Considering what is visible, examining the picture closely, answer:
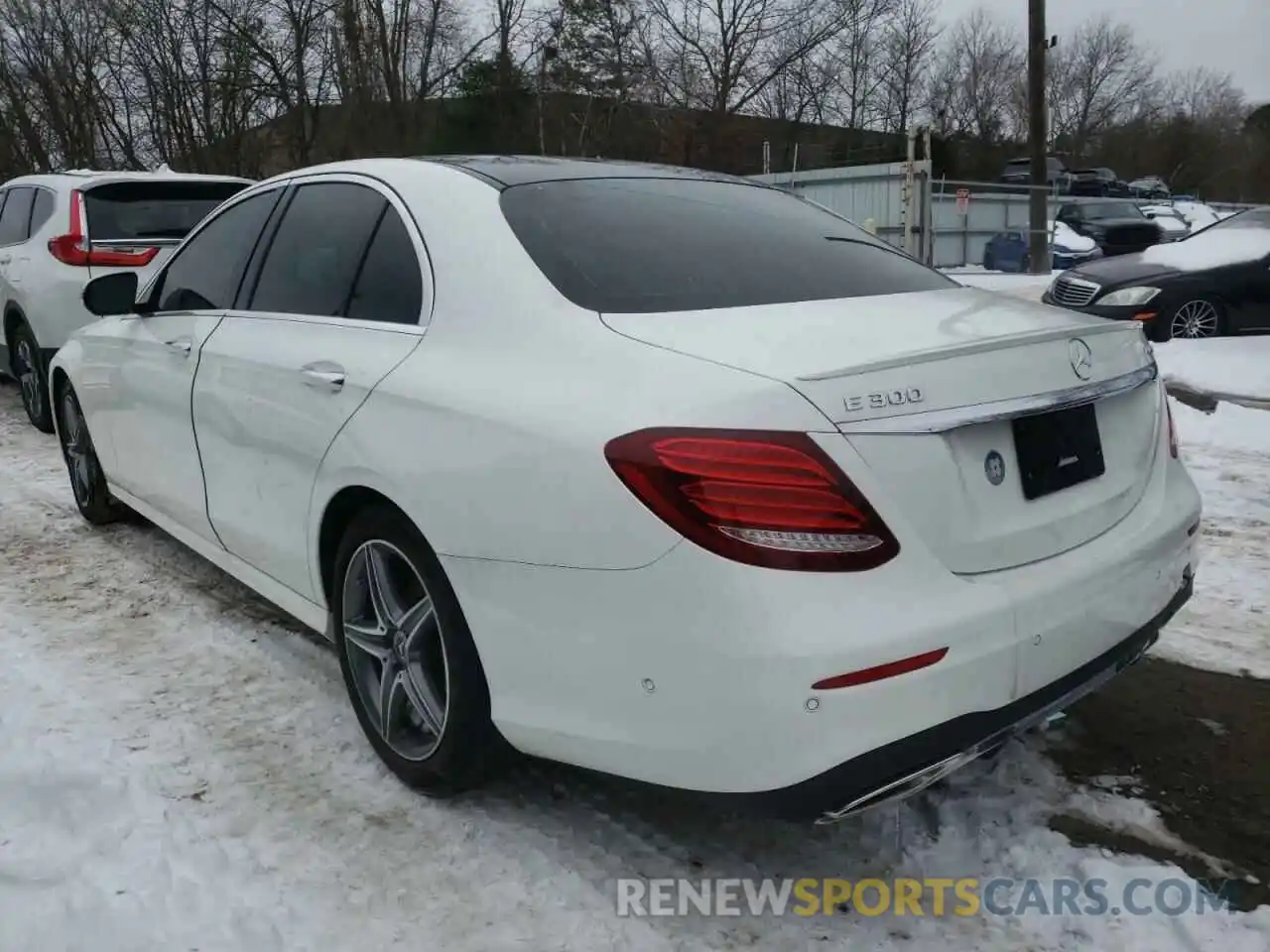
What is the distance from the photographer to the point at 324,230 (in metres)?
3.23

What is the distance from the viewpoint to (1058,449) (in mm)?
2285

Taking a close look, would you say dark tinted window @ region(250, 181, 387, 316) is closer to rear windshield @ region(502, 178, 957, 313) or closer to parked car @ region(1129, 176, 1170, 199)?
rear windshield @ region(502, 178, 957, 313)

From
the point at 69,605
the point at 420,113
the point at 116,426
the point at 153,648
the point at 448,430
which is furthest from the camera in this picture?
the point at 420,113

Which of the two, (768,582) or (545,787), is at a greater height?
(768,582)

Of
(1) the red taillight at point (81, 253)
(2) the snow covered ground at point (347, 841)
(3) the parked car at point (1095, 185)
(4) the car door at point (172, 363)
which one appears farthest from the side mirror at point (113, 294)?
(3) the parked car at point (1095, 185)

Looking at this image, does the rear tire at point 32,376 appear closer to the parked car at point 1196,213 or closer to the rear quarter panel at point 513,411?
the rear quarter panel at point 513,411

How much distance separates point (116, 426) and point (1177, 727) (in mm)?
3971

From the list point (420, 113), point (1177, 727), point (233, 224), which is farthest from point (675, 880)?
point (420, 113)

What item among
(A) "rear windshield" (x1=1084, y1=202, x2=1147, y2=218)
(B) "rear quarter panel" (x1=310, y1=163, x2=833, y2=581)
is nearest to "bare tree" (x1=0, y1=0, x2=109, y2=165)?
(A) "rear windshield" (x1=1084, y1=202, x2=1147, y2=218)

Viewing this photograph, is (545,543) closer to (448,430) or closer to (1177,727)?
(448,430)

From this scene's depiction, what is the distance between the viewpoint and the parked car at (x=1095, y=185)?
3778 cm

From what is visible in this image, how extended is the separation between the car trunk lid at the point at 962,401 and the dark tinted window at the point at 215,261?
1874 mm

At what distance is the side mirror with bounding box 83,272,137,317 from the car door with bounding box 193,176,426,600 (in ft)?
3.04

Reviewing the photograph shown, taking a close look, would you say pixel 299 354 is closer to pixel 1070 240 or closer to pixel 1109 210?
pixel 1070 240
